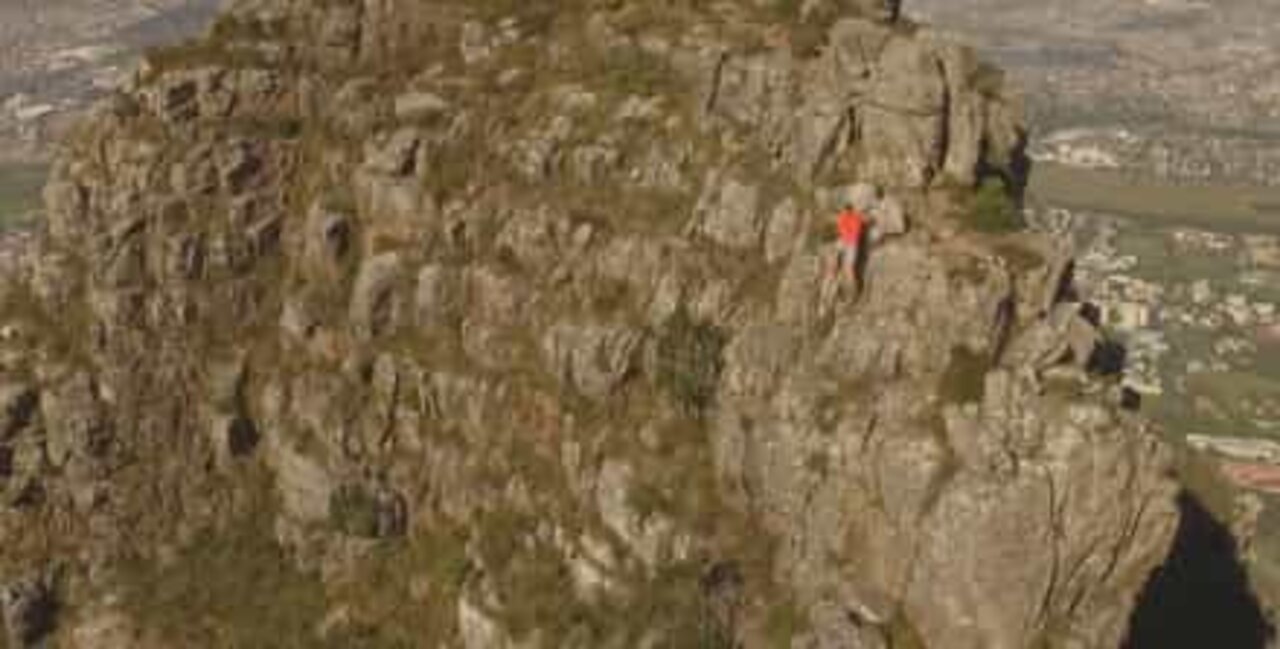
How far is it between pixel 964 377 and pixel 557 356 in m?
24.4

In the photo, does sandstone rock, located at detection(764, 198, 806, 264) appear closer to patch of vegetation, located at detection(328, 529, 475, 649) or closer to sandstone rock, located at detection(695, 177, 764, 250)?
sandstone rock, located at detection(695, 177, 764, 250)

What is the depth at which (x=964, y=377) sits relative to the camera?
188 feet

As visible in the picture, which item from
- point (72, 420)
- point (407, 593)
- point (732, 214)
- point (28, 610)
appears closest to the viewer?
point (732, 214)

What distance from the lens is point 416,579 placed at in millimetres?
74625

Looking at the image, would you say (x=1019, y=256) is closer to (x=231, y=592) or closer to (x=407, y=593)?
(x=407, y=593)

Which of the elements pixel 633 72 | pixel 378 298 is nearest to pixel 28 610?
pixel 378 298

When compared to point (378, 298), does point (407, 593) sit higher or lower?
lower

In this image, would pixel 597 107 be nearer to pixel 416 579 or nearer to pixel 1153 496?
pixel 416 579

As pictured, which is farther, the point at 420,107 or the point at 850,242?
the point at 420,107

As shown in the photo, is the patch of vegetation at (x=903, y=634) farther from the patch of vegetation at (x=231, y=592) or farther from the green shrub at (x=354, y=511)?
the patch of vegetation at (x=231, y=592)

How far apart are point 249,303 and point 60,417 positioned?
46.4ft

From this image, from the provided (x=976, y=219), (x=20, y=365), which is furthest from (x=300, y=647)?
(x=976, y=219)

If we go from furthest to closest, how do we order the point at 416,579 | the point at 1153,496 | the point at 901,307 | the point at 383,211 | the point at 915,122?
the point at 383,211, the point at 416,579, the point at 915,122, the point at 901,307, the point at 1153,496

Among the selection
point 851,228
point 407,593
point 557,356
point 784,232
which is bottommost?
point 407,593
